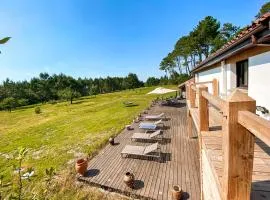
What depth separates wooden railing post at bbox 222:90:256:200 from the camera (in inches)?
58.2

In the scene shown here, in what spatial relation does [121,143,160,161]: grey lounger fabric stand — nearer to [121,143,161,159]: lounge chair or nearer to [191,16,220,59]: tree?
[121,143,161,159]: lounge chair

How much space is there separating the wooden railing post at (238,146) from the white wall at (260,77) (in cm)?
389

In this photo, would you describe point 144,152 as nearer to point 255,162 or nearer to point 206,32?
point 255,162

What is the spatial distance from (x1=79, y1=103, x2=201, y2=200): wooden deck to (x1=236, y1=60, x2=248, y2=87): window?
3.94 metres

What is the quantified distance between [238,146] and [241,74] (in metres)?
7.15

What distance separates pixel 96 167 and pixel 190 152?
483 centimetres

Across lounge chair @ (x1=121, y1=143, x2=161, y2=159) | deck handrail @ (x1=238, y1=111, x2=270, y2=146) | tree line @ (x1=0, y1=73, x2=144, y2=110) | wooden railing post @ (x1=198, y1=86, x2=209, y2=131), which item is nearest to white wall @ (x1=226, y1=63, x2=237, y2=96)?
wooden railing post @ (x1=198, y1=86, x2=209, y2=131)

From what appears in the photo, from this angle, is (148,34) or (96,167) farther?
(148,34)

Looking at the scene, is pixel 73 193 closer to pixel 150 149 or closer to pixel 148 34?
pixel 150 149

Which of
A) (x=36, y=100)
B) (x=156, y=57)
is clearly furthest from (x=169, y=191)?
(x=156, y=57)

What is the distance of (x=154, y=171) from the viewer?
27.2ft

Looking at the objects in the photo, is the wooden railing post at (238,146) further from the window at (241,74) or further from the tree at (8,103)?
the tree at (8,103)

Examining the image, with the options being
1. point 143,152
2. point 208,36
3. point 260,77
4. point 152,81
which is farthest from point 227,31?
point 152,81

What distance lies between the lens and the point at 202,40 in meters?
43.8
